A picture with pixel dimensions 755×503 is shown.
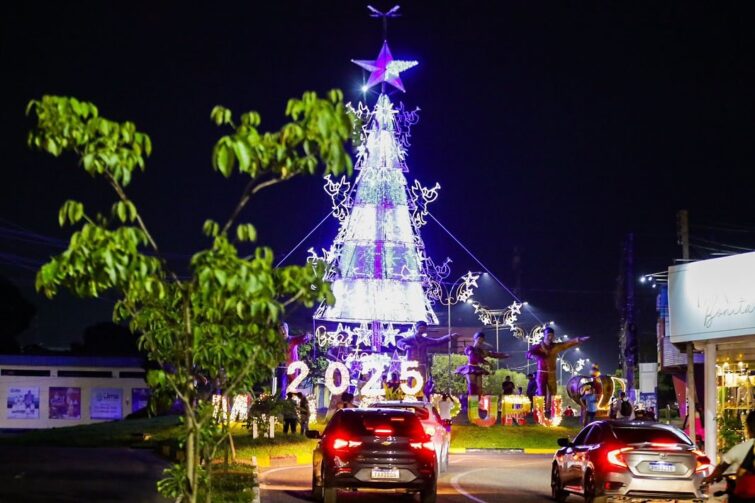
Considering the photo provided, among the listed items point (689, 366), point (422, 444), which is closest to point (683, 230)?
point (689, 366)

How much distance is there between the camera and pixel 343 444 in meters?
18.3

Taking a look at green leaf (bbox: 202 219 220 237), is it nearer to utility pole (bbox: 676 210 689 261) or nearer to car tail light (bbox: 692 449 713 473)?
car tail light (bbox: 692 449 713 473)

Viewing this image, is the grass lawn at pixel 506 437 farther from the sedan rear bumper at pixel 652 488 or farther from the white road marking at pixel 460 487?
the sedan rear bumper at pixel 652 488

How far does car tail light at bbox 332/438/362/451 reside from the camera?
60.1 feet

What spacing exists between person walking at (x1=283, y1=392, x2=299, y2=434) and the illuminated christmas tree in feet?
45.2

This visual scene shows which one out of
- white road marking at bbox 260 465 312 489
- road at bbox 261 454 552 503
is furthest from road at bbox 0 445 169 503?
road at bbox 261 454 552 503

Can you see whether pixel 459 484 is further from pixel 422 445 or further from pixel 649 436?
pixel 649 436

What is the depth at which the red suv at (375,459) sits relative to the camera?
59.7 feet

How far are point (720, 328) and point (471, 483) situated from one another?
5853mm

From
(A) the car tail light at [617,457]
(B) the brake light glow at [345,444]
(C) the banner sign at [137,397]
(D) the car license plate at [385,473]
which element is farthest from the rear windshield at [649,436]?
(C) the banner sign at [137,397]

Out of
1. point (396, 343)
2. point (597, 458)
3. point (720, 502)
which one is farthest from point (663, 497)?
point (396, 343)

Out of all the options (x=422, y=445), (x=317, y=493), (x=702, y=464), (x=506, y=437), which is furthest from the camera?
(x=506, y=437)

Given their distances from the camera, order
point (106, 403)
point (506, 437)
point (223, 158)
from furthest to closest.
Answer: point (106, 403)
point (506, 437)
point (223, 158)

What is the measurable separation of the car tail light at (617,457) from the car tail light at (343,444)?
12.7 feet
